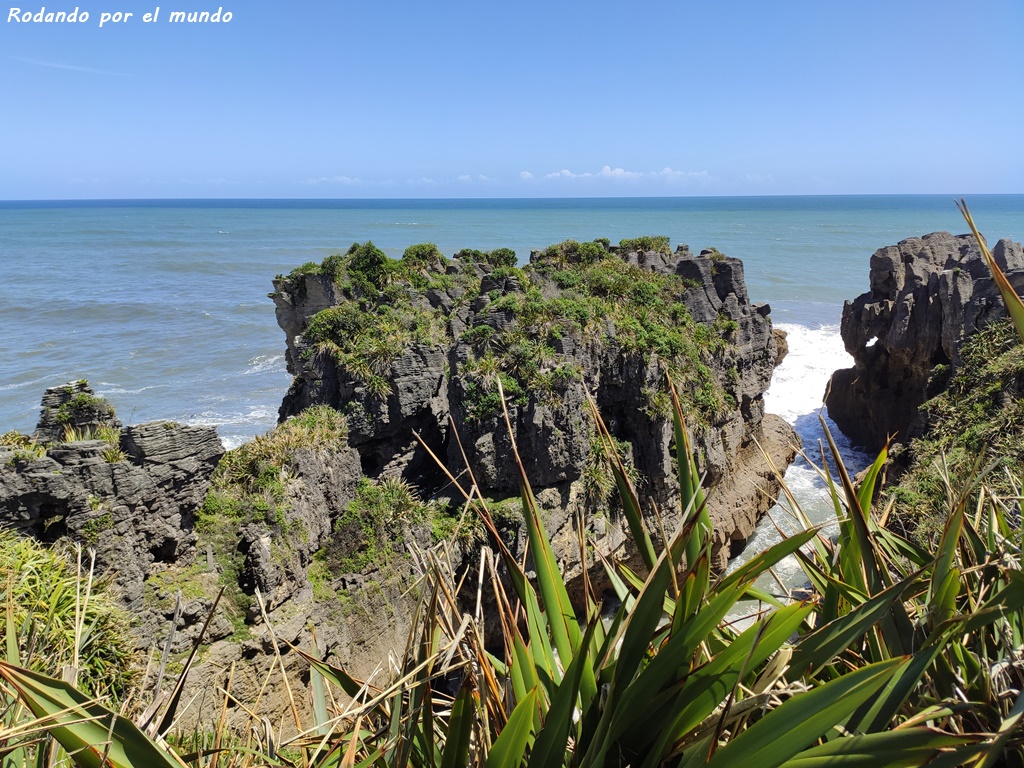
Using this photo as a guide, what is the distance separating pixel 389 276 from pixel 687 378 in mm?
8036

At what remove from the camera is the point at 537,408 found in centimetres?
1268

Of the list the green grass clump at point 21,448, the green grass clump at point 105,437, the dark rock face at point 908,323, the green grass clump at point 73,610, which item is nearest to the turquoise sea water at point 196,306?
the dark rock face at point 908,323

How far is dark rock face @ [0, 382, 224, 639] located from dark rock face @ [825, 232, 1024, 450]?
60.4ft

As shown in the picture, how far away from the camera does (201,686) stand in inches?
344

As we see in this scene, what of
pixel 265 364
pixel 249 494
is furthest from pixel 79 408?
pixel 265 364

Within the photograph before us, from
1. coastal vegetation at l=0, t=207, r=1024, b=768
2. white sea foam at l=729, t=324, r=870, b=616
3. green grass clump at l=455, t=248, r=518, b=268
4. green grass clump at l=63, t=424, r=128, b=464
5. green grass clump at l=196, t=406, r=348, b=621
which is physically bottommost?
white sea foam at l=729, t=324, r=870, b=616

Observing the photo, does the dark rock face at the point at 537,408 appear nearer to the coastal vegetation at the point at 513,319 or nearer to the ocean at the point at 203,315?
the coastal vegetation at the point at 513,319

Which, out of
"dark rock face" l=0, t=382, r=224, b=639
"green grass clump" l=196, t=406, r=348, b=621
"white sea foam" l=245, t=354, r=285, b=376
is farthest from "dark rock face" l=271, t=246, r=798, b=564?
"white sea foam" l=245, t=354, r=285, b=376

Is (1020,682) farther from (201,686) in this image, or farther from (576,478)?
(576,478)

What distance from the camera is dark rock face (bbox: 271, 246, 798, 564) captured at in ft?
41.8

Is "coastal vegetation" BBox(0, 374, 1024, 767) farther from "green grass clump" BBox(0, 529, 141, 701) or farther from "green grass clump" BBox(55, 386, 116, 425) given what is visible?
"green grass clump" BBox(55, 386, 116, 425)

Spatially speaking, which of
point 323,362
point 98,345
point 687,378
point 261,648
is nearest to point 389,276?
point 323,362

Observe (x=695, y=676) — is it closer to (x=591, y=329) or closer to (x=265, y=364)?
(x=591, y=329)

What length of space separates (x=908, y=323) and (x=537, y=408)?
674 inches
